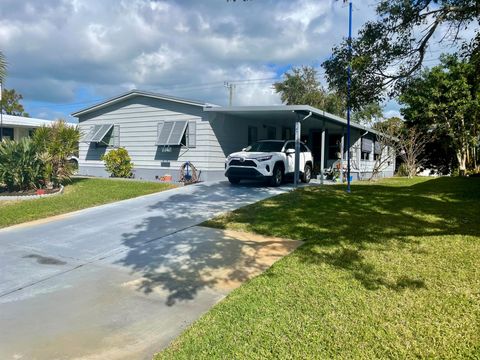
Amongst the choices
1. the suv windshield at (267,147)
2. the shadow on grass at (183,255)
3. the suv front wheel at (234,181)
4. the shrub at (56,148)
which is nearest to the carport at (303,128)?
the suv windshield at (267,147)

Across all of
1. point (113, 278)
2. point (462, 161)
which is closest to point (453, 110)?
point (462, 161)

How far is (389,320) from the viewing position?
3527 millimetres

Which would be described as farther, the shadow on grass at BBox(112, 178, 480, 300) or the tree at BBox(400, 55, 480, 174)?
the tree at BBox(400, 55, 480, 174)

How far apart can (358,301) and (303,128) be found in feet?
54.5

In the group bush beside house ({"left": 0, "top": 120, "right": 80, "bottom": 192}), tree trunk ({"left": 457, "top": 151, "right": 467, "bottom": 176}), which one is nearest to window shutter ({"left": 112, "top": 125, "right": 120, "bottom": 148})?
bush beside house ({"left": 0, "top": 120, "right": 80, "bottom": 192})

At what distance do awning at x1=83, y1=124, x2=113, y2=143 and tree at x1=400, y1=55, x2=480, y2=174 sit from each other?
16.0 metres

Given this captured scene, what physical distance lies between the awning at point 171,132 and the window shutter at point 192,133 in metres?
0.20

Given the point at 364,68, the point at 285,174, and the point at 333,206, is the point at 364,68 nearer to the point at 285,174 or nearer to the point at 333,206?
the point at 333,206

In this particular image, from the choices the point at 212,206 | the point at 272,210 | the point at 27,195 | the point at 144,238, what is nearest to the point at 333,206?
the point at 272,210

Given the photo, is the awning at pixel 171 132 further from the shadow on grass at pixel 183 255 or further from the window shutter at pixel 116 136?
the shadow on grass at pixel 183 255

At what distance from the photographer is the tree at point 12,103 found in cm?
4462

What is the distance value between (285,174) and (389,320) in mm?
10074

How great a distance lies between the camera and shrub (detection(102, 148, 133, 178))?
634 inches

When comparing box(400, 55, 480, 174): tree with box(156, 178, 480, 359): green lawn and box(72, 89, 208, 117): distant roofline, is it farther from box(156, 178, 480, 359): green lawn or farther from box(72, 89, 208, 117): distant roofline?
box(156, 178, 480, 359): green lawn
